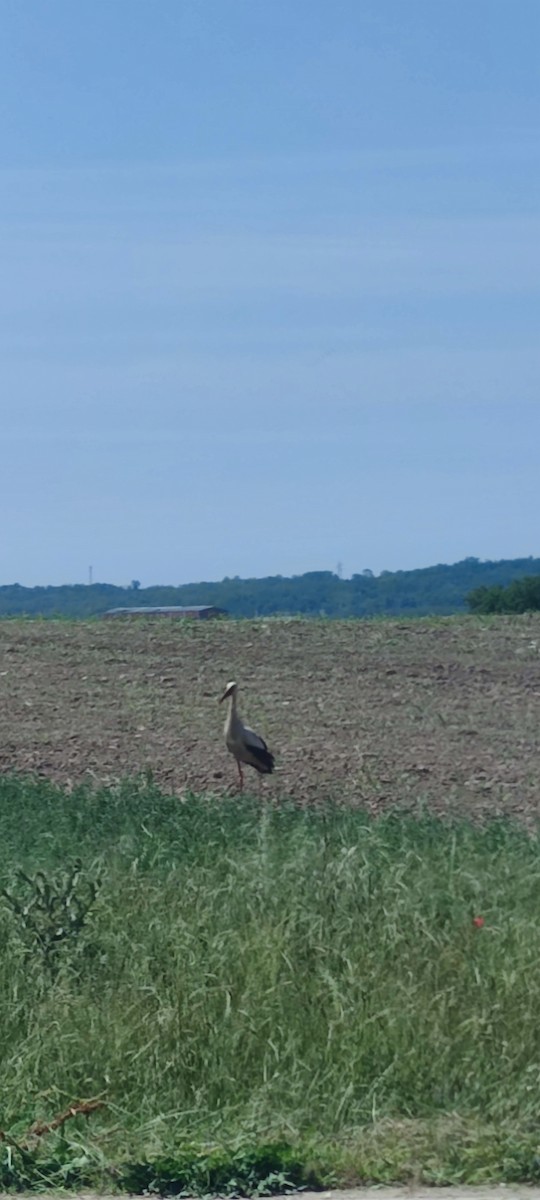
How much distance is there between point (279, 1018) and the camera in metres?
7.80

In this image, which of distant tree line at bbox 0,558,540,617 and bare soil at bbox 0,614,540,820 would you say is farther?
distant tree line at bbox 0,558,540,617

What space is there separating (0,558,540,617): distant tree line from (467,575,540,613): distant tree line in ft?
20.1

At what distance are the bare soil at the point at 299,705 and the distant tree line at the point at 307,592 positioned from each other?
1159cm

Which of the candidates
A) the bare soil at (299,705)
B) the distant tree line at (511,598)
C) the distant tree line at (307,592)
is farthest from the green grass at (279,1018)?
the distant tree line at (307,592)

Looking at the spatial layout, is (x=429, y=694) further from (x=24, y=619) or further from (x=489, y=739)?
(x=24, y=619)

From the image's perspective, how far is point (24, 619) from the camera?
22531mm

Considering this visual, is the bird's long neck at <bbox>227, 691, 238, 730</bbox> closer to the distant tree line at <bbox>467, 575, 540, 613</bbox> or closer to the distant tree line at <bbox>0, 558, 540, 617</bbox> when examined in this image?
the distant tree line at <bbox>467, 575, 540, 613</bbox>

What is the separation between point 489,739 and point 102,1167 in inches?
336

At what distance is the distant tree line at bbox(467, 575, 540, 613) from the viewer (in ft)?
80.2

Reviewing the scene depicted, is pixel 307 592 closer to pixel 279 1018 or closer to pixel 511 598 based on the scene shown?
pixel 511 598

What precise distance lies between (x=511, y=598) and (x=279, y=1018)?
682 inches

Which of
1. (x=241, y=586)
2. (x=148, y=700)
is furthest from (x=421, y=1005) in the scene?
(x=241, y=586)

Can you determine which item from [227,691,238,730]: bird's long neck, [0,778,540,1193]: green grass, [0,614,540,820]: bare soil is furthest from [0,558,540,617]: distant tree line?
[0,778,540,1193]: green grass

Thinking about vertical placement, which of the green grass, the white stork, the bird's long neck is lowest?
the green grass
